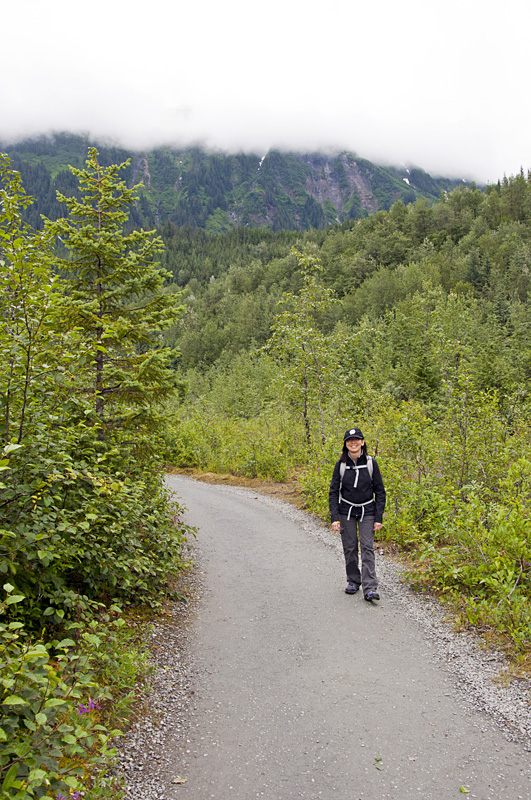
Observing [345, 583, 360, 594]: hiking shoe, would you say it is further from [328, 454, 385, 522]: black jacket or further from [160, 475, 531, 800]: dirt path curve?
[328, 454, 385, 522]: black jacket

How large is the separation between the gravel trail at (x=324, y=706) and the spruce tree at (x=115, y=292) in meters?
3.37

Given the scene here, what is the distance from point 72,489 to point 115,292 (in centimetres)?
405

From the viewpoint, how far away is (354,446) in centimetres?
655

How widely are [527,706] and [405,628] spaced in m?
1.67

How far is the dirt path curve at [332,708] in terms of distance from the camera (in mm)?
3322

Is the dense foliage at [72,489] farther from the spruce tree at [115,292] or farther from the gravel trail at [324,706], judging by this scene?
the gravel trail at [324,706]

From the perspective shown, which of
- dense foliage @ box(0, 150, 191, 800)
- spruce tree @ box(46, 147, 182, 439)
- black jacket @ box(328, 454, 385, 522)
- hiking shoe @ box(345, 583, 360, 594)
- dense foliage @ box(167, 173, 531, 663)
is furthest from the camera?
spruce tree @ box(46, 147, 182, 439)

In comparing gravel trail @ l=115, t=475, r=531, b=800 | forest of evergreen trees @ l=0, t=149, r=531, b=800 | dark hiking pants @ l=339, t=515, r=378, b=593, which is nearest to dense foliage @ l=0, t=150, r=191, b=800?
Answer: forest of evergreen trees @ l=0, t=149, r=531, b=800

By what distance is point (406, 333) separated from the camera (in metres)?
48.7

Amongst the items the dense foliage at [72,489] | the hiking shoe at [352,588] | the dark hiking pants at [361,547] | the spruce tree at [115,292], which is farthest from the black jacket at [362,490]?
the spruce tree at [115,292]

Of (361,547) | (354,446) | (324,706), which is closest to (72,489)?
(324,706)

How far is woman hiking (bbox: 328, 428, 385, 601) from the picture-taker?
6.52 metres

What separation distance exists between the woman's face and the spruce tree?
3143 millimetres

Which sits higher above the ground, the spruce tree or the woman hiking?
the spruce tree
